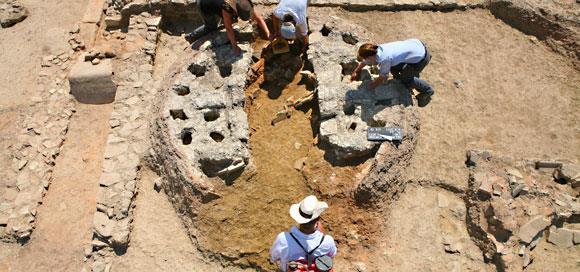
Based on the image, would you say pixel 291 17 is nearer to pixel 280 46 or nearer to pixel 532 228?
pixel 280 46

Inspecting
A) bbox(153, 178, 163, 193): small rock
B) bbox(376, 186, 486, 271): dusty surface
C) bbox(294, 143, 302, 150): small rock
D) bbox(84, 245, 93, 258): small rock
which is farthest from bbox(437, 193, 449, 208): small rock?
bbox(84, 245, 93, 258): small rock

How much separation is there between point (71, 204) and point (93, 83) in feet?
7.47

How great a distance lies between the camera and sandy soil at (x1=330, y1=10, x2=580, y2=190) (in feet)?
22.5

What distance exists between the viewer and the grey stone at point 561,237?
19.7ft

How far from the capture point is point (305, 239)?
4.71m

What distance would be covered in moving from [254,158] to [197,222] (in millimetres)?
1240

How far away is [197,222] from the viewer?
629 centimetres

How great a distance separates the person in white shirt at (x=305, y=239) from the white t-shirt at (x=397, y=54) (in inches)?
101

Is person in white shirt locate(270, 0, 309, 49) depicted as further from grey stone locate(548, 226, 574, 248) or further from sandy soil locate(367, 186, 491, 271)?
grey stone locate(548, 226, 574, 248)

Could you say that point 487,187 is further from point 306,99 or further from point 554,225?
point 306,99

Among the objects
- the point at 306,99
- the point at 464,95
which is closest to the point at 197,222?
the point at 306,99

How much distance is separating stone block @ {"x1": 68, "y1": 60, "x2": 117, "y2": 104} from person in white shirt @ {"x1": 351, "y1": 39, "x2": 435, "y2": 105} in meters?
4.42

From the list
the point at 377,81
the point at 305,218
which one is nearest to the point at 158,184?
the point at 305,218

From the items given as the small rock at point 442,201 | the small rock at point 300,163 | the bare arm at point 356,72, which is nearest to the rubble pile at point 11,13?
the small rock at point 300,163
